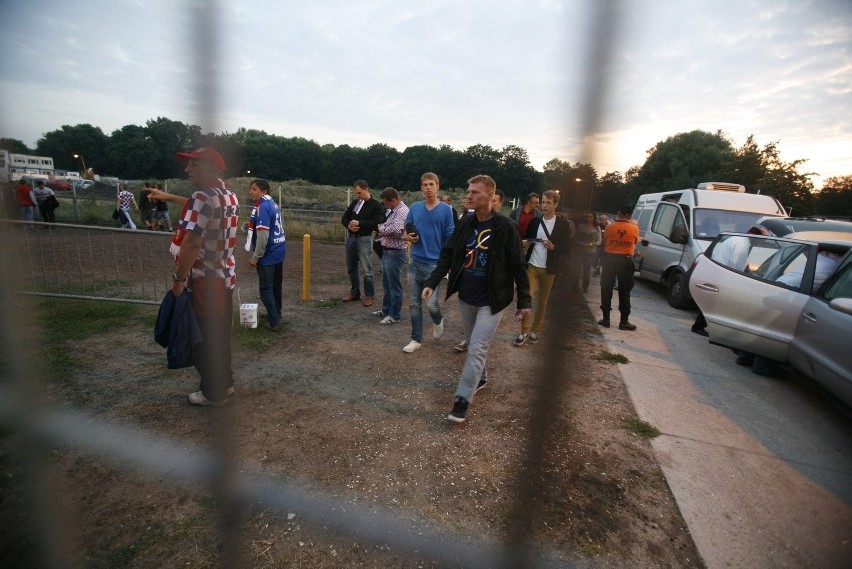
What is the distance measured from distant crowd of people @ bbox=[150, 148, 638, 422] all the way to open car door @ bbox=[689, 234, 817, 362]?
48.4 inches

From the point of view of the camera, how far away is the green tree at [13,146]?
3.25 feet

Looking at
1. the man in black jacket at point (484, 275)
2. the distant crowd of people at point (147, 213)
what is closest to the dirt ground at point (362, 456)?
the man in black jacket at point (484, 275)

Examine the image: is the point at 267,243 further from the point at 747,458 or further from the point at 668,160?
the point at 747,458

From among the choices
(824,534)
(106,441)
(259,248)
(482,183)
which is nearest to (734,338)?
(824,534)

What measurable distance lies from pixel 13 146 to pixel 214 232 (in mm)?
2068

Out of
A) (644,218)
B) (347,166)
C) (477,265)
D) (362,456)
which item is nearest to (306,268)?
(477,265)

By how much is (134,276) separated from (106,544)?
23.8 ft

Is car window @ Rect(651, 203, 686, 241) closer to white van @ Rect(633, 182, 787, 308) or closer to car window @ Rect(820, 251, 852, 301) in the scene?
white van @ Rect(633, 182, 787, 308)

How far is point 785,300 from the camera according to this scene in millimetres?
4156

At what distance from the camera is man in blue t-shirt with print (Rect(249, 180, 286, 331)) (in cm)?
488

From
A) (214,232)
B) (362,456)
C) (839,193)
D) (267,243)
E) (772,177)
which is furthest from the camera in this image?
(772,177)

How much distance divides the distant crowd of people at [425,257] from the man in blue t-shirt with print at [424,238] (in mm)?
12

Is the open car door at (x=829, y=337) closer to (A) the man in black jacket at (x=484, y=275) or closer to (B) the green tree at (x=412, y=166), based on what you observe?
(A) the man in black jacket at (x=484, y=275)

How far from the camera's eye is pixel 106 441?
2.82m
